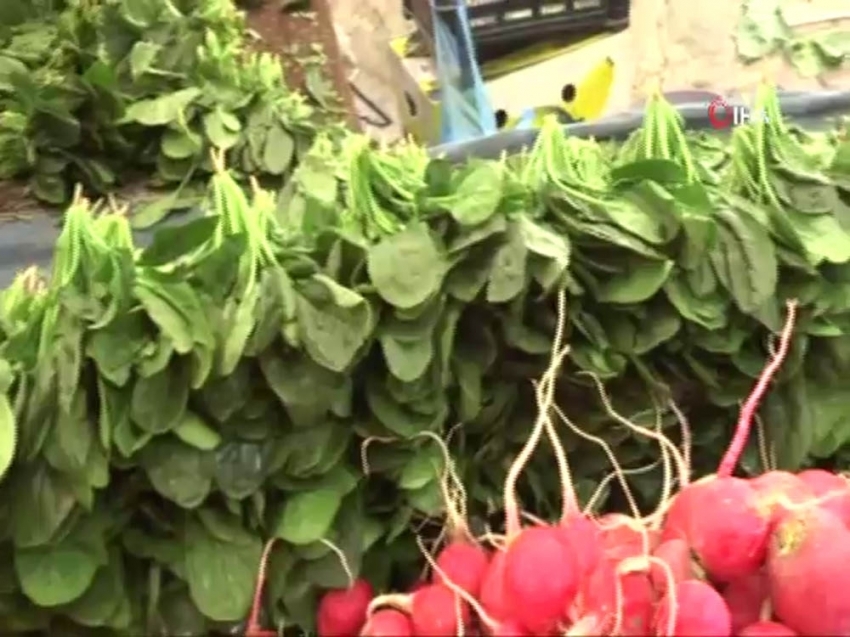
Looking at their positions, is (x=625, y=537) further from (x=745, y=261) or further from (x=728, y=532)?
(x=745, y=261)

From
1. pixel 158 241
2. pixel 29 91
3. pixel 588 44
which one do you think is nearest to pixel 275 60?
pixel 29 91

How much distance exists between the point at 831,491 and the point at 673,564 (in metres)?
0.13

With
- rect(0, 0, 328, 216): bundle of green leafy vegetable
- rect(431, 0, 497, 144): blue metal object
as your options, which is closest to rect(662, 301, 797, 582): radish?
rect(0, 0, 328, 216): bundle of green leafy vegetable

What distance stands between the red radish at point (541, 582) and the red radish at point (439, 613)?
1.6 inches

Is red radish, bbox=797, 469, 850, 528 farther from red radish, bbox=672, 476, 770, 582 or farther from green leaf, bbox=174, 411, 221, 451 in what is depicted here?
green leaf, bbox=174, 411, 221, 451

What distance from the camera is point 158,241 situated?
31.0 inches

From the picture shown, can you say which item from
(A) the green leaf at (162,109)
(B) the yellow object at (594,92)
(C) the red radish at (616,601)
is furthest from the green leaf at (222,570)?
(B) the yellow object at (594,92)

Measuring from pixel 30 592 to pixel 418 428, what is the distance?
26 cm

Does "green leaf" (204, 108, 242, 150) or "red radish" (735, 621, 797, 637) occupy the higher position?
"green leaf" (204, 108, 242, 150)

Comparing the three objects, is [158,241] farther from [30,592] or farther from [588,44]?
[588,44]

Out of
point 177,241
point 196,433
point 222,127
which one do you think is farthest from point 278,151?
point 196,433

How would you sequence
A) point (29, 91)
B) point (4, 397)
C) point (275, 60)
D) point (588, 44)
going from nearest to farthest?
point (4, 397)
point (29, 91)
point (275, 60)
point (588, 44)

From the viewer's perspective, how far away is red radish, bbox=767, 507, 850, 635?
675 mm

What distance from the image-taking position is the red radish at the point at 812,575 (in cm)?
68
